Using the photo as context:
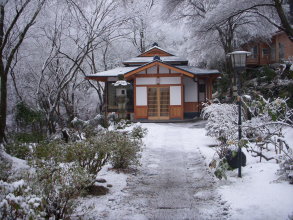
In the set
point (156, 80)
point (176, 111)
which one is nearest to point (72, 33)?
point (156, 80)

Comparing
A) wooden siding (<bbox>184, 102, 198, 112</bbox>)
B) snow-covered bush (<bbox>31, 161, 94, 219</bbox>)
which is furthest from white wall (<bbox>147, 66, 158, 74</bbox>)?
snow-covered bush (<bbox>31, 161, 94, 219</bbox>)

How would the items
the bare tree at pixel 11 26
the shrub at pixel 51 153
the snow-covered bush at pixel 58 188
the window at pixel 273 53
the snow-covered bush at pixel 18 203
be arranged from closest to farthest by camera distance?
1. the snow-covered bush at pixel 18 203
2. the snow-covered bush at pixel 58 188
3. the shrub at pixel 51 153
4. the bare tree at pixel 11 26
5. the window at pixel 273 53

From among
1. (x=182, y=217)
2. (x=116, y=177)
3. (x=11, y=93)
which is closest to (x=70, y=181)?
(x=182, y=217)

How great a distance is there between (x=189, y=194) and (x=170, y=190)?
0.45 meters

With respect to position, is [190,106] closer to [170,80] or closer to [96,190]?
[170,80]

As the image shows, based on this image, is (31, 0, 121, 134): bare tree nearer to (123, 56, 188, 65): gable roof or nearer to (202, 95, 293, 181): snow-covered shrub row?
(123, 56, 188, 65): gable roof

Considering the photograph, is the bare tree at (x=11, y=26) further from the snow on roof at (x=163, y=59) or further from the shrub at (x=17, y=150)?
the snow on roof at (x=163, y=59)

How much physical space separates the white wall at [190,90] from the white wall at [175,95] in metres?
1.59

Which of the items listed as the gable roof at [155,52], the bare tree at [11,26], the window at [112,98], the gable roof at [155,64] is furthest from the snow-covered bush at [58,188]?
the gable roof at [155,52]

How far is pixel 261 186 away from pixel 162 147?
5576 mm

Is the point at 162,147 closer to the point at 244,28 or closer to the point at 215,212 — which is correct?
the point at 215,212

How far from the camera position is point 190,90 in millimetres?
20688

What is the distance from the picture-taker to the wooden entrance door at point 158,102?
19.3 meters

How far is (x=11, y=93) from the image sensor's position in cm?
2020
